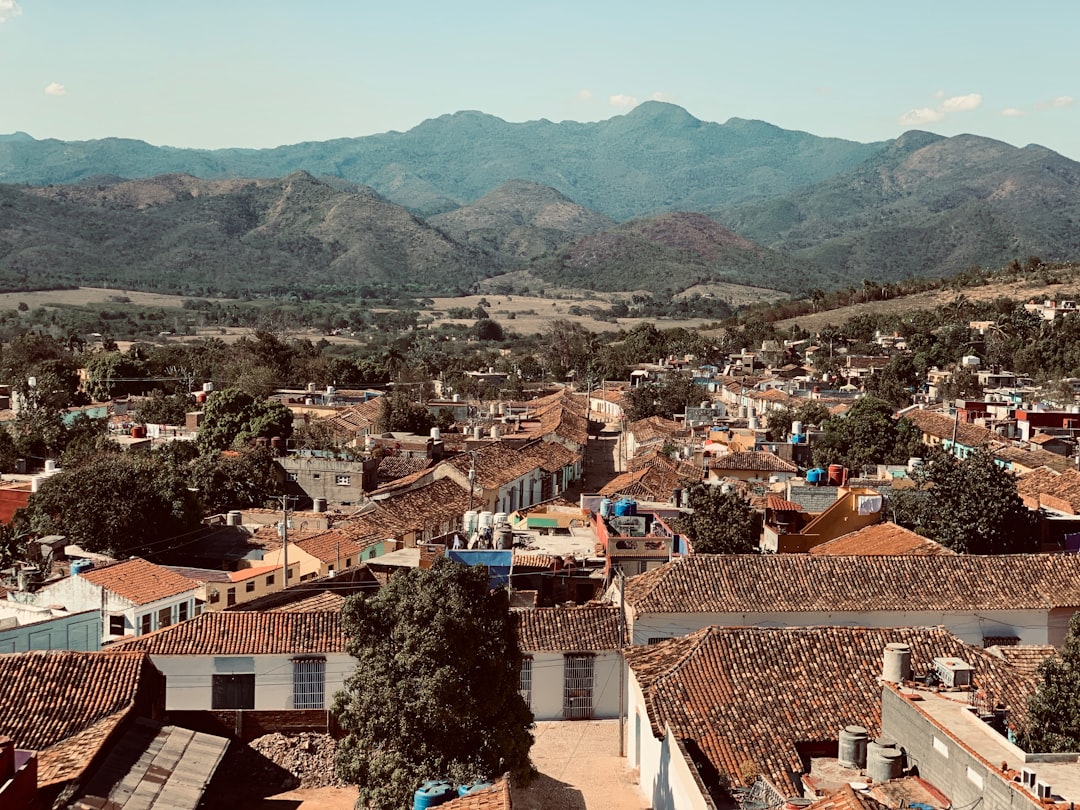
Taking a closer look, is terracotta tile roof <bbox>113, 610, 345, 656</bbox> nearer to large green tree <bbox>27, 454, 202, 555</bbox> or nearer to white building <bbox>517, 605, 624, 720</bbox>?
white building <bbox>517, 605, 624, 720</bbox>

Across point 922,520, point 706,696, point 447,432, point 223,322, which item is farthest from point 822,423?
point 223,322

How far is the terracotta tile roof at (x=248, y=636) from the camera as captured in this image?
20266 millimetres

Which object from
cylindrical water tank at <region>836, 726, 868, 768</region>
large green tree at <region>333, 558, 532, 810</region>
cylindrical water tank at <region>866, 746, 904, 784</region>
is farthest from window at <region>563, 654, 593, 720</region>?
cylindrical water tank at <region>866, 746, 904, 784</region>

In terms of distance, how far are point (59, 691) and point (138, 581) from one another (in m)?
6.75

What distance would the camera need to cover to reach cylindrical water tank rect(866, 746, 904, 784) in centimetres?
1427

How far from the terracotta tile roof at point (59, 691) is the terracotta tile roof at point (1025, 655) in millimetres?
12342

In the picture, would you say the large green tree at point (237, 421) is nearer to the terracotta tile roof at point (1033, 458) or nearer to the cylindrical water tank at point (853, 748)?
the terracotta tile roof at point (1033, 458)

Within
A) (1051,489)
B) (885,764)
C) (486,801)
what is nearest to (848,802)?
(885,764)

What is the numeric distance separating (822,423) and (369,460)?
681 inches

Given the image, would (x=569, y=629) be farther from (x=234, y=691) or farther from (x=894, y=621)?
(x=894, y=621)

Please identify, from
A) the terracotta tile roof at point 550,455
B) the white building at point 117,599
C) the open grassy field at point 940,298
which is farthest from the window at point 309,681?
the open grassy field at point 940,298

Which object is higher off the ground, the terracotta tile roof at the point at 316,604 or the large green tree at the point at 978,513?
the large green tree at the point at 978,513

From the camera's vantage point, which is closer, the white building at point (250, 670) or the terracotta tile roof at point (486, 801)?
the terracotta tile roof at point (486, 801)

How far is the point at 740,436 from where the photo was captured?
46469 millimetres
